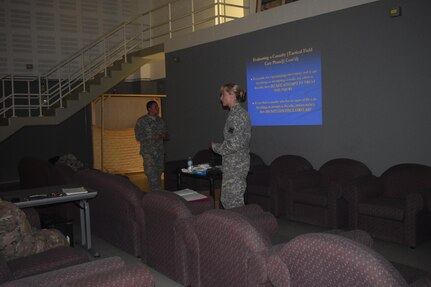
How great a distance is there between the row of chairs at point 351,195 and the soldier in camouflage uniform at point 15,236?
3.09 metres

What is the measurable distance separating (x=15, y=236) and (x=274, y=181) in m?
3.38

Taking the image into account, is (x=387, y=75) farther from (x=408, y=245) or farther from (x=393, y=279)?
(x=393, y=279)

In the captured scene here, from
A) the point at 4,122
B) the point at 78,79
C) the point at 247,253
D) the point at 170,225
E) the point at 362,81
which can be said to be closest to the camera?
the point at 247,253

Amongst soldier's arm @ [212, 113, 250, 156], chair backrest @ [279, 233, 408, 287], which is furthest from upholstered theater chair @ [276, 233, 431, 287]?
soldier's arm @ [212, 113, 250, 156]

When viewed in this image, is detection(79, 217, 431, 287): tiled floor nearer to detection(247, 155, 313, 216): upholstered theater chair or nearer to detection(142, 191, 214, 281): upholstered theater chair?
detection(142, 191, 214, 281): upholstered theater chair

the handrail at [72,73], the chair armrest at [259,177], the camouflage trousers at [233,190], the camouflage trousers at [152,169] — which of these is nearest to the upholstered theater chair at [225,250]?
the camouflage trousers at [233,190]

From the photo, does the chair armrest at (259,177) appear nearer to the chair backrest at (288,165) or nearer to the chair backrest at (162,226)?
the chair backrest at (288,165)

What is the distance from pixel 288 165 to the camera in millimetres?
5578

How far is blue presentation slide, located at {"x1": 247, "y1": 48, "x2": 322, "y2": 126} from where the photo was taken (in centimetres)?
548

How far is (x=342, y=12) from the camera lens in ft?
16.7

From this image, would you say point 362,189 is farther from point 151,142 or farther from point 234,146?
point 151,142

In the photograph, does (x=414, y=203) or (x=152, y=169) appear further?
(x=152, y=169)

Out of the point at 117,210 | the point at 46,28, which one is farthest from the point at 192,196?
the point at 46,28

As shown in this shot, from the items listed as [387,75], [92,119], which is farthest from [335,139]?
[92,119]
